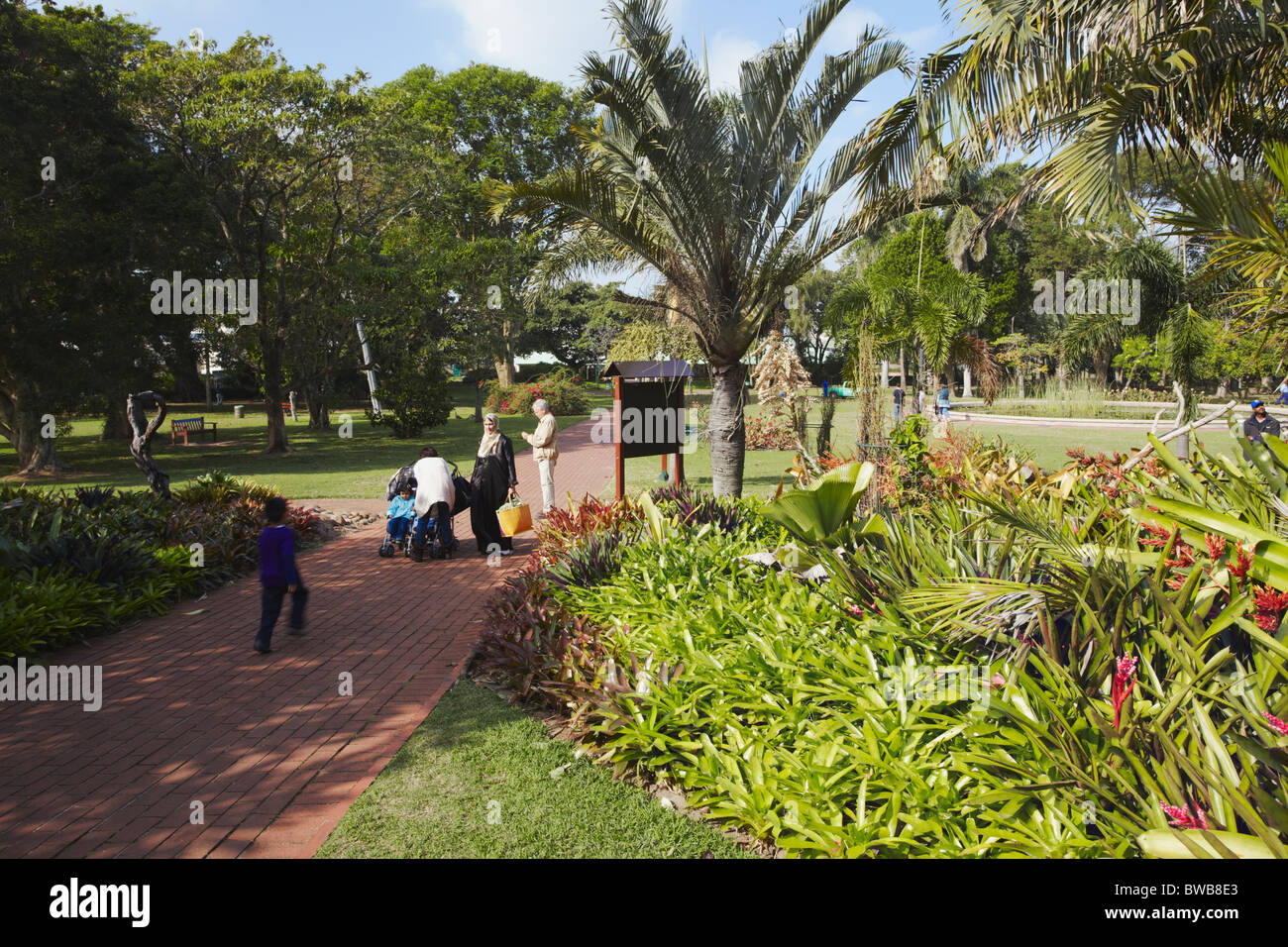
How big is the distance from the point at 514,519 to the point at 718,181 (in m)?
4.42

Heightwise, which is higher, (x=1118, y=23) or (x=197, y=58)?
(x=197, y=58)

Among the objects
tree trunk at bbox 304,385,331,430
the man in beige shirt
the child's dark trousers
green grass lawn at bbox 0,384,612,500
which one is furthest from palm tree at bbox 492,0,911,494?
tree trunk at bbox 304,385,331,430

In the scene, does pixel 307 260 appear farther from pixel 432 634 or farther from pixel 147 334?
pixel 432 634

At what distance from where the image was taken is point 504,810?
3.78 metres

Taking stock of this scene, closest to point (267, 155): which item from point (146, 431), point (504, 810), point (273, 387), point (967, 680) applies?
point (273, 387)

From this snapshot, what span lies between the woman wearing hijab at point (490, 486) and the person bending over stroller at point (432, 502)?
368 mm

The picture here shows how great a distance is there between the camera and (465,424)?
30812 mm

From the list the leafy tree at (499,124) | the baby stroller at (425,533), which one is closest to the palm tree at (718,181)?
the baby stroller at (425,533)

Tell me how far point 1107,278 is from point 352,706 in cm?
1711

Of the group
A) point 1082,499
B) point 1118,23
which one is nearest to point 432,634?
point 1082,499

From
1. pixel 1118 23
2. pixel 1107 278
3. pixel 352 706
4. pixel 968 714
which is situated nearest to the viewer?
pixel 968 714

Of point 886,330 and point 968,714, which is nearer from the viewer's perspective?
point 968,714
